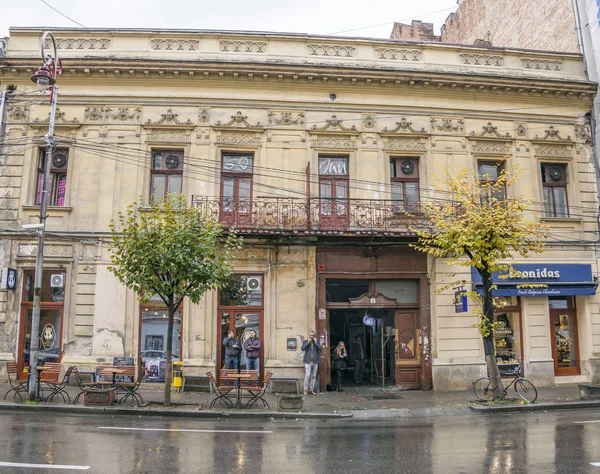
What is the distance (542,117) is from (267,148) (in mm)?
9679

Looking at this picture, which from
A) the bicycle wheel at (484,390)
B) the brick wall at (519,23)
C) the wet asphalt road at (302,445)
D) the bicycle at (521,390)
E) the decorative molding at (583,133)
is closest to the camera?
the wet asphalt road at (302,445)

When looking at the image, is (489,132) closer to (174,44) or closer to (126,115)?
(174,44)

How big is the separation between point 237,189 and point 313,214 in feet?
8.61

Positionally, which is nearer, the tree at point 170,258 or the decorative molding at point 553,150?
the tree at point 170,258

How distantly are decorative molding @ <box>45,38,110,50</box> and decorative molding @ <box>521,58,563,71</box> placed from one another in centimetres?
1444

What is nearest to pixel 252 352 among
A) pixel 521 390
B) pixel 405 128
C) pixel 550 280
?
pixel 521 390

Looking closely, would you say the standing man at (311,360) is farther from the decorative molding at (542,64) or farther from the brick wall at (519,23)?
the brick wall at (519,23)

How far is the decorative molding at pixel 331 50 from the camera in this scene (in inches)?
658

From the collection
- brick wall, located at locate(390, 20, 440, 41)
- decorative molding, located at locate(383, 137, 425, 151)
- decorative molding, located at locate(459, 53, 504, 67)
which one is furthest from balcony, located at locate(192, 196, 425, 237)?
brick wall, located at locate(390, 20, 440, 41)

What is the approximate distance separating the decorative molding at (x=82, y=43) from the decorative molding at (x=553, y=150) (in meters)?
15.0

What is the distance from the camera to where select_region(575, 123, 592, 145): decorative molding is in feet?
56.7

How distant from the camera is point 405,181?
1650 centimetres

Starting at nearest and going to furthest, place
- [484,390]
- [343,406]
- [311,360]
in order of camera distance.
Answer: [343,406], [484,390], [311,360]

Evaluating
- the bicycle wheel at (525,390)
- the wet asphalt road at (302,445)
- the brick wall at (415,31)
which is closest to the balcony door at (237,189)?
the wet asphalt road at (302,445)
